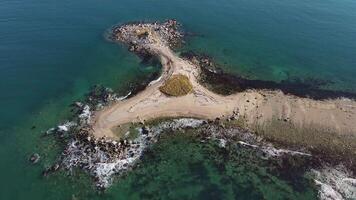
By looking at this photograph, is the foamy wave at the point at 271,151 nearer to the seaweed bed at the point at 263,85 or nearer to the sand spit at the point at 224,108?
the sand spit at the point at 224,108

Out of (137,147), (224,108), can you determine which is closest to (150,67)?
(224,108)

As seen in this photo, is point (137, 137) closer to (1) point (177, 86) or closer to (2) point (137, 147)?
(2) point (137, 147)

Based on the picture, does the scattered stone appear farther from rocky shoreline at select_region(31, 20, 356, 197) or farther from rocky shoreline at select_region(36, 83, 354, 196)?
rocky shoreline at select_region(36, 83, 354, 196)

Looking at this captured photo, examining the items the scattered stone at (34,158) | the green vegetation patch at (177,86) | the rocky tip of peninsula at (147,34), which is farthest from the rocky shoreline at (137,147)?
the rocky tip of peninsula at (147,34)

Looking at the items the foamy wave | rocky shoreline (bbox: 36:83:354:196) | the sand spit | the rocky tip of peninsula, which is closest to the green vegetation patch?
the sand spit

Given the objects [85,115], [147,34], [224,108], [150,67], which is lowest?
[85,115]

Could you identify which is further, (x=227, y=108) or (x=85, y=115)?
(x=227, y=108)
